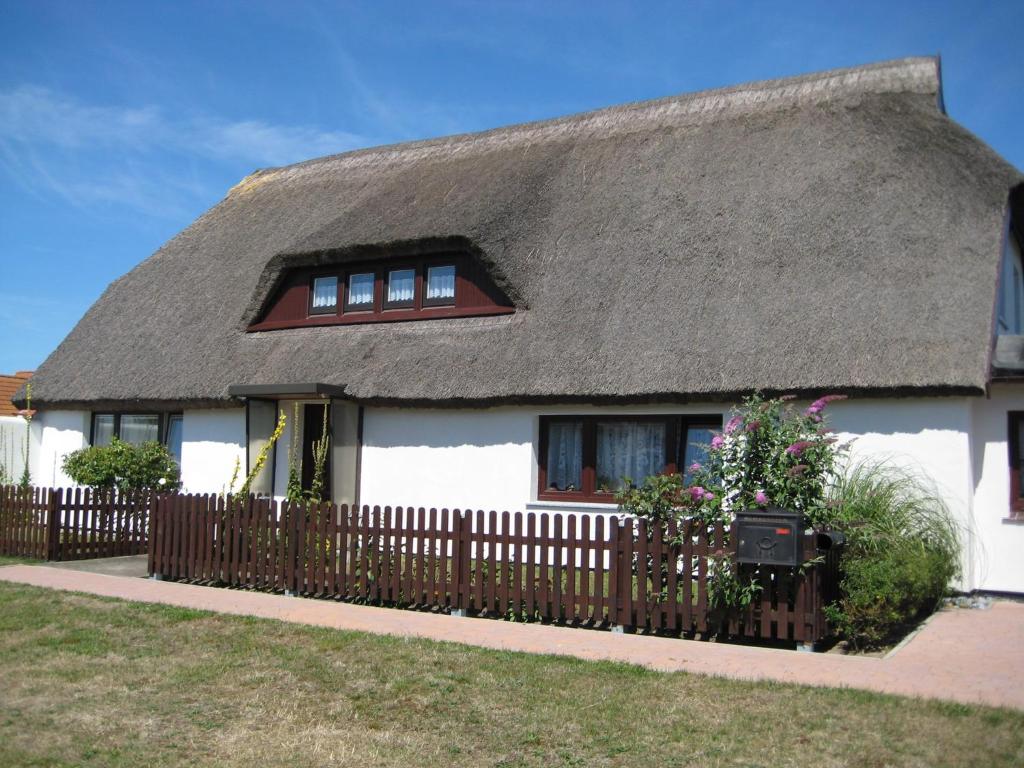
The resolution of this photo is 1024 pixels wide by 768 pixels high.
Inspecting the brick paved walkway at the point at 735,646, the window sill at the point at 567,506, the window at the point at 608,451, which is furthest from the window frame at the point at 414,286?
the brick paved walkway at the point at 735,646

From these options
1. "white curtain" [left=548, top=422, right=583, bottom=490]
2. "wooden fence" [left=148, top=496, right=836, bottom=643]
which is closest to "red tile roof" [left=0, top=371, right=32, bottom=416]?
"wooden fence" [left=148, top=496, right=836, bottom=643]

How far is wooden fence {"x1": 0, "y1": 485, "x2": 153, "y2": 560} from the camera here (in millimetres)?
14258

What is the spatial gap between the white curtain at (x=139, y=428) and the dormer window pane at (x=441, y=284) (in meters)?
6.38

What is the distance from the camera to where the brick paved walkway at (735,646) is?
7.38m

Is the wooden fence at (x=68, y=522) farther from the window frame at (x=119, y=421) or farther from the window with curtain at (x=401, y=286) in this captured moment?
the window with curtain at (x=401, y=286)

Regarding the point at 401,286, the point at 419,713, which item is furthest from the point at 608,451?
the point at 419,713

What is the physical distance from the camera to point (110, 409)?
61.3 ft

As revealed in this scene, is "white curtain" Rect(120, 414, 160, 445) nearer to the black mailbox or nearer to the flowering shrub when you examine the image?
the flowering shrub

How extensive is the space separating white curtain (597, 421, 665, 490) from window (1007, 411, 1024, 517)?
14.1ft

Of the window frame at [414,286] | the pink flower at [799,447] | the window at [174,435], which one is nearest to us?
the pink flower at [799,447]

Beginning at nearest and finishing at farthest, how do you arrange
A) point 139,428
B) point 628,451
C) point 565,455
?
point 628,451 → point 565,455 → point 139,428

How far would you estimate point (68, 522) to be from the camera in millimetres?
14398

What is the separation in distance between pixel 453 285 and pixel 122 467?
6.36 m

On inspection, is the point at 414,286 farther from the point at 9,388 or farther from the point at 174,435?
the point at 9,388
